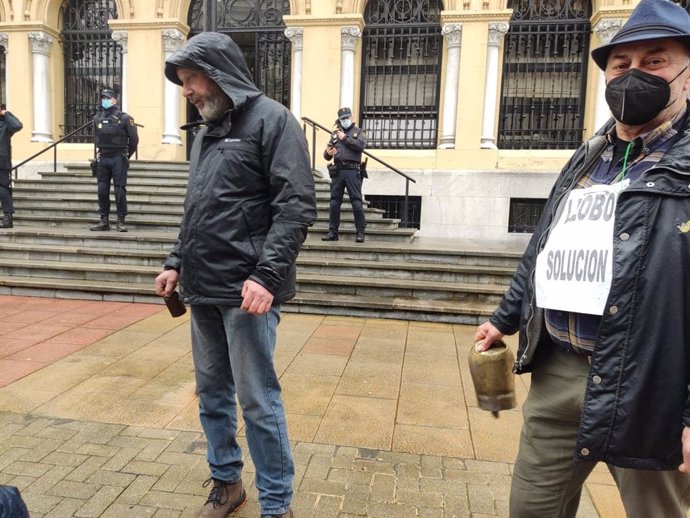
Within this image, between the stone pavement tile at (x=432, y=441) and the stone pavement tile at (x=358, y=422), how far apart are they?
0.24 ft

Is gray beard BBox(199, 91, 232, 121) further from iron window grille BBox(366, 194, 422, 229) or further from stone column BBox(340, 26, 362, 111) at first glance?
stone column BBox(340, 26, 362, 111)

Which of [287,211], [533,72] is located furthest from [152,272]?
[533,72]

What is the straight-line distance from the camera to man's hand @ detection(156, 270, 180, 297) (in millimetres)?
2438

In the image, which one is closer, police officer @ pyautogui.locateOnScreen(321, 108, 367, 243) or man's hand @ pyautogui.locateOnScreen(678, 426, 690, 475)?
man's hand @ pyautogui.locateOnScreen(678, 426, 690, 475)

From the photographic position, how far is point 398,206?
1144cm

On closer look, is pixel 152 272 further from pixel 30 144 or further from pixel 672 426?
pixel 30 144

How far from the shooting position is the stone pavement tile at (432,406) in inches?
137

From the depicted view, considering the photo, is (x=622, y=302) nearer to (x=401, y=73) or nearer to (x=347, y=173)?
(x=347, y=173)

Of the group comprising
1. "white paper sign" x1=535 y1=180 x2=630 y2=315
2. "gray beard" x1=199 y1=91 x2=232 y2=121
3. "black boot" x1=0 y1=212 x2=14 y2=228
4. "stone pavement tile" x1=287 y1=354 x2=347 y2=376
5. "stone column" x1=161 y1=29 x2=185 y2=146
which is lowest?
"stone pavement tile" x1=287 y1=354 x2=347 y2=376

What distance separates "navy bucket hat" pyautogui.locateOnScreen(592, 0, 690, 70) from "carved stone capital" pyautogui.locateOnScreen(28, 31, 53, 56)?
45.2 feet

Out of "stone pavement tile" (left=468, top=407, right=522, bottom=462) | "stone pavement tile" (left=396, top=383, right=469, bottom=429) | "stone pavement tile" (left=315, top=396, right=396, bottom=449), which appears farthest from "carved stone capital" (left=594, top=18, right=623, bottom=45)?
"stone pavement tile" (left=315, top=396, right=396, bottom=449)

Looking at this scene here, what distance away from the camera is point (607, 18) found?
1048cm

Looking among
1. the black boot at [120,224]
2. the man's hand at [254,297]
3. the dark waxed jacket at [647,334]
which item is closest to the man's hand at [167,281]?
the man's hand at [254,297]

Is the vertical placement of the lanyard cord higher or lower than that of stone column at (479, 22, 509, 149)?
lower
